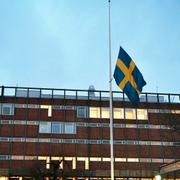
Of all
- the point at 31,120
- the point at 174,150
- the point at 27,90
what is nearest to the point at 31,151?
the point at 31,120

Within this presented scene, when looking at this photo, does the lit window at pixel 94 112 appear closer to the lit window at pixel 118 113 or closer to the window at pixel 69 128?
the lit window at pixel 118 113

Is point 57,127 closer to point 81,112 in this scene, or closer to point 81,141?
point 81,141

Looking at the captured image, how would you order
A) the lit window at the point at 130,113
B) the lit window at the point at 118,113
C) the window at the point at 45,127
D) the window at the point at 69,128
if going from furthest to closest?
the lit window at the point at 130,113, the lit window at the point at 118,113, the window at the point at 69,128, the window at the point at 45,127

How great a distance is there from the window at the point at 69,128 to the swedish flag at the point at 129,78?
139 ft

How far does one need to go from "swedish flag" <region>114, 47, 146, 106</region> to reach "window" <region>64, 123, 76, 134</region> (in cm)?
4226

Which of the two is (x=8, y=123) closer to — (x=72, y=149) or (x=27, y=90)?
(x=27, y=90)

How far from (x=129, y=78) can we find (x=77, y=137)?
42773 millimetres

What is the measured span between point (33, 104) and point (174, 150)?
24114mm

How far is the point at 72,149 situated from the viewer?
62.4m

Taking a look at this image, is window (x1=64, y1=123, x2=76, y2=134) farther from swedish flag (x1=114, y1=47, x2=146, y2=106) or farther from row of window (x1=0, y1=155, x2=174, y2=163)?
swedish flag (x1=114, y1=47, x2=146, y2=106)

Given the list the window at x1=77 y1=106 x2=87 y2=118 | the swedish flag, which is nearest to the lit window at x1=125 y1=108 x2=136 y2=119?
the window at x1=77 y1=106 x2=87 y2=118

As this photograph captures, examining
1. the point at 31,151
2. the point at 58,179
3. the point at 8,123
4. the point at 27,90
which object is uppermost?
the point at 27,90

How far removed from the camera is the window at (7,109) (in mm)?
63188

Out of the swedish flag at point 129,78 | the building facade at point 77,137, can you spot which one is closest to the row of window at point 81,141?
the building facade at point 77,137
